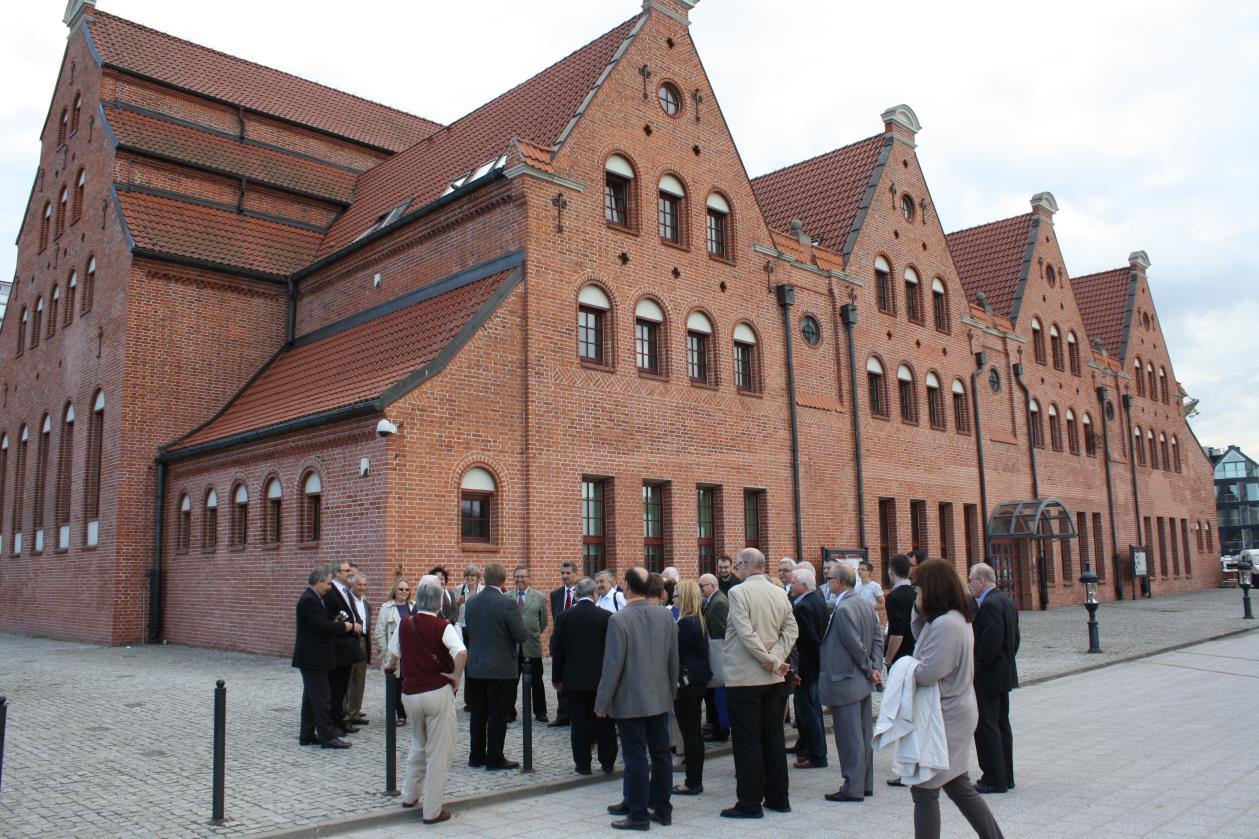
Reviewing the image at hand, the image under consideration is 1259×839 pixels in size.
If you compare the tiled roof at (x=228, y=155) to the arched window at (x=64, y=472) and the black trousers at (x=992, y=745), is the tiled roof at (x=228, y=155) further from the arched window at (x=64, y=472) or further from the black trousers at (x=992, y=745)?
the black trousers at (x=992, y=745)

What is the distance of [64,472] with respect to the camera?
81.1 ft

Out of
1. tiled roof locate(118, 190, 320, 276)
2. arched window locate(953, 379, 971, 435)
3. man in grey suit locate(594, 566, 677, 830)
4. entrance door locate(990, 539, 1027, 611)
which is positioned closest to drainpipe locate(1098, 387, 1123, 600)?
entrance door locate(990, 539, 1027, 611)

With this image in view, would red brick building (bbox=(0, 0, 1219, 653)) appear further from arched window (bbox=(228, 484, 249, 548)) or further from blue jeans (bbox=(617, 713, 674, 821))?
blue jeans (bbox=(617, 713, 674, 821))

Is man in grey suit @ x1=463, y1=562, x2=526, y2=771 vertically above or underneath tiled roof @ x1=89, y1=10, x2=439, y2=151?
underneath

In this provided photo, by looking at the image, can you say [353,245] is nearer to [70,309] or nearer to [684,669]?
[70,309]

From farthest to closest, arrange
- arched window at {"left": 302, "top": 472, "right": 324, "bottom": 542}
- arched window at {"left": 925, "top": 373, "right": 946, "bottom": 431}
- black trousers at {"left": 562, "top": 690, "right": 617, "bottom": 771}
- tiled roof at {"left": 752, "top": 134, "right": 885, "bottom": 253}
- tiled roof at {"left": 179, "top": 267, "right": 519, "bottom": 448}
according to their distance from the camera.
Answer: arched window at {"left": 925, "top": 373, "right": 946, "bottom": 431} < tiled roof at {"left": 752, "top": 134, "right": 885, "bottom": 253} < tiled roof at {"left": 179, "top": 267, "right": 519, "bottom": 448} < arched window at {"left": 302, "top": 472, "right": 324, "bottom": 542} < black trousers at {"left": 562, "top": 690, "right": 617, "bottom": 771}

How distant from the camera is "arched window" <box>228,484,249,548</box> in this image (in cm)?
1899

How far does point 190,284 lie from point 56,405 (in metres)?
5.61

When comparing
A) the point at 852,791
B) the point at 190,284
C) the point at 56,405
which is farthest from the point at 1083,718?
the point at 56,405

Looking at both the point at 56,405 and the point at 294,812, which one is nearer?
the point at 294,812

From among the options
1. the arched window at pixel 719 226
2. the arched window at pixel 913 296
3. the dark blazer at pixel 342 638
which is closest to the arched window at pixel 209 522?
the dark blazer at pixel 342 638

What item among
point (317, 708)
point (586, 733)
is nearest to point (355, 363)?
point (317, 708)

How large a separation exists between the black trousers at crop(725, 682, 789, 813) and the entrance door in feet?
79.1

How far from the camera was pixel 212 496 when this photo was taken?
65.5 ft
